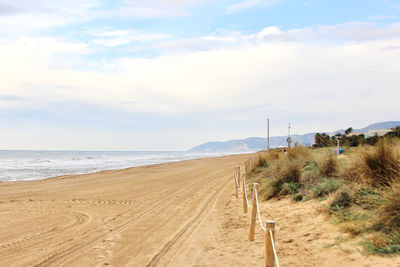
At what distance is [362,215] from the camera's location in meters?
6.43

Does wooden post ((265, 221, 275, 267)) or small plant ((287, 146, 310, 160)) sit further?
small plant ((287, 146, 310, 160))

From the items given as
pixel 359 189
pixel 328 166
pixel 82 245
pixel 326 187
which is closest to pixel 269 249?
pixel 359 189

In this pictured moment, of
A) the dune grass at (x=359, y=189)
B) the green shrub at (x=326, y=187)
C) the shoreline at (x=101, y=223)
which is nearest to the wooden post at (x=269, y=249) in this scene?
the dune grass at (x=359, y=189)

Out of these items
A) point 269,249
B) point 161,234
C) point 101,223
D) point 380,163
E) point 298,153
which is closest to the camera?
point 269,249

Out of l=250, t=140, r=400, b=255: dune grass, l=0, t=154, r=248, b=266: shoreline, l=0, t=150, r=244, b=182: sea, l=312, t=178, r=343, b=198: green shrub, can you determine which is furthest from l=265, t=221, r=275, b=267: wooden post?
l=0, t=150, r=244, b=182: sea

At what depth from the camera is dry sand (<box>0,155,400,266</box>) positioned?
6.33 m

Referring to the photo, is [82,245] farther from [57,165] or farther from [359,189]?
[57,165]

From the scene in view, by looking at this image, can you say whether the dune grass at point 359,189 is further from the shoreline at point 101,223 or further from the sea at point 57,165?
the sea at point 57,165

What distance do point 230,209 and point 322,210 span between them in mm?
4132

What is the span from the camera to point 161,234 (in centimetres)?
863

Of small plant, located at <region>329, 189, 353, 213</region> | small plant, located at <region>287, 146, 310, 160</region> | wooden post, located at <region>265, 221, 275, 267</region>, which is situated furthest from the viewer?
small plant, located at <region>287, 146, 310, 160</region>

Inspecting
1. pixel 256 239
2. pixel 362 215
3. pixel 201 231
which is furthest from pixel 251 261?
pixel 201 231

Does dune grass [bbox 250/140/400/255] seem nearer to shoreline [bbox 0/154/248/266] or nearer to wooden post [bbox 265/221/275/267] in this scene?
wooden post [bbox 265/221/275/267]

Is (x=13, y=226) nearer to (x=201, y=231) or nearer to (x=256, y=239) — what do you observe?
(x=201, y=231)
